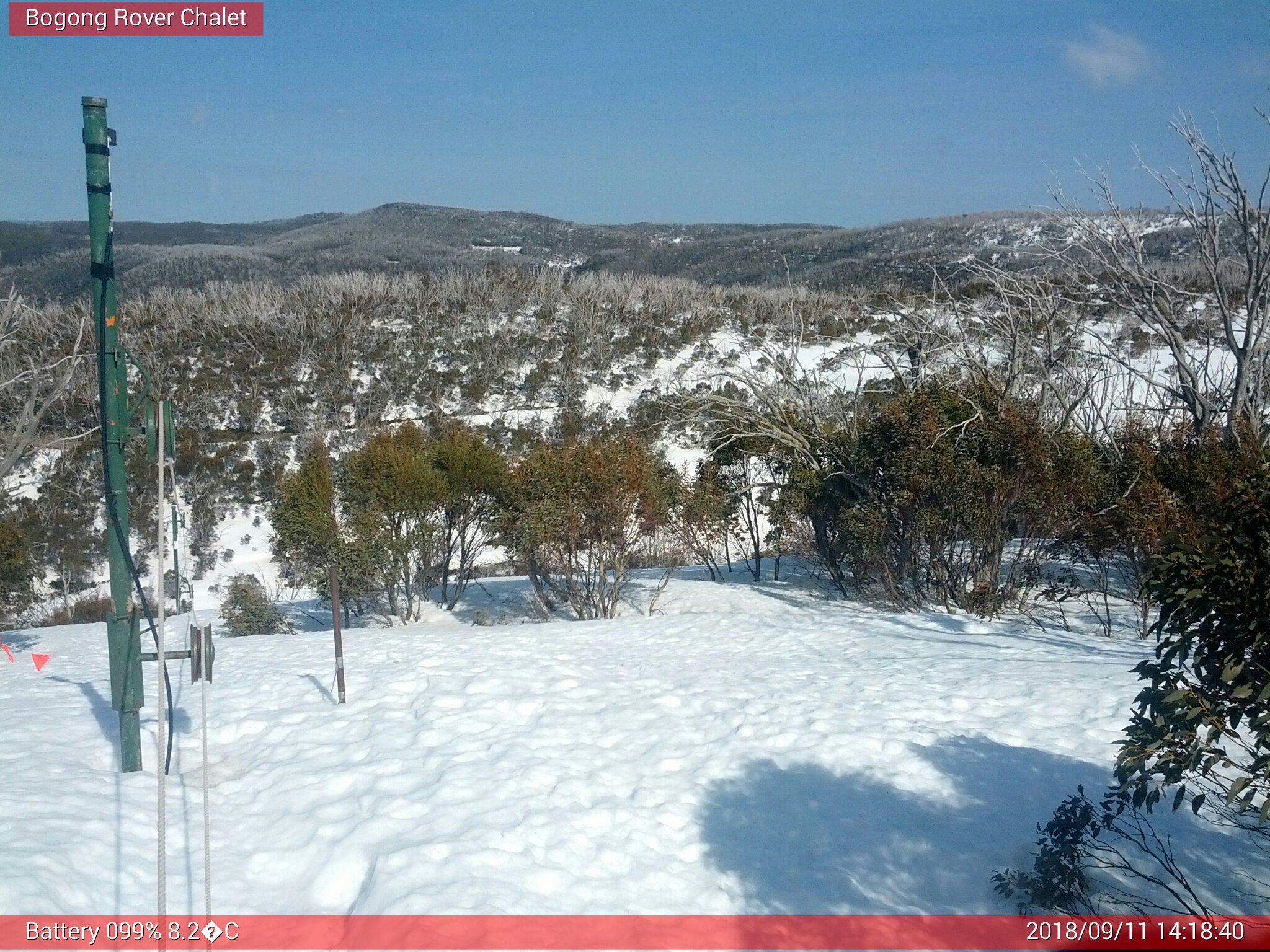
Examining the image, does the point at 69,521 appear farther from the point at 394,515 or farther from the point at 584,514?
the point at 584,514

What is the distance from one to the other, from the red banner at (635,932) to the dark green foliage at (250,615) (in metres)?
7.99

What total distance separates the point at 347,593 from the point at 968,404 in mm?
8194

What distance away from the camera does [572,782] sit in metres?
5.31

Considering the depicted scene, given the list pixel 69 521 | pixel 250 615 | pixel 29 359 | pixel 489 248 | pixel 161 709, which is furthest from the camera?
pixel 489 248

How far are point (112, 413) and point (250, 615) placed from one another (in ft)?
23.5

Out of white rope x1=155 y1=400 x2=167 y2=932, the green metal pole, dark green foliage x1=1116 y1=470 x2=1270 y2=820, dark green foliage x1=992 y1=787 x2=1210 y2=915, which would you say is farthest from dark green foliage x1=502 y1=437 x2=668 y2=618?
dark green foliage x1=1116 y1=470 x2=1270 y2=820

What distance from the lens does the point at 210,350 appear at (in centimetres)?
2605

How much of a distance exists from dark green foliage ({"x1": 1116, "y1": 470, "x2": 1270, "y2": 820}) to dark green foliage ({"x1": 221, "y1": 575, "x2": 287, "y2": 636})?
411 inches

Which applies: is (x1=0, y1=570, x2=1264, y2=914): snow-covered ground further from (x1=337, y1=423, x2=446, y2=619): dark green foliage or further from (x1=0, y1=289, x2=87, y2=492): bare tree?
(x1=0, y1=289, x2=87, y2=492): bare tree

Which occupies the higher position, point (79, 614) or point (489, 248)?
point (489, 248)

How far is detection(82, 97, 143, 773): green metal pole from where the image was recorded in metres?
4.80

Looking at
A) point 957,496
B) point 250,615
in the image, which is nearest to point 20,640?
point 250,615

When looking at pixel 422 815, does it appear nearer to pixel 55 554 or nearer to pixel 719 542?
pixel 719 542

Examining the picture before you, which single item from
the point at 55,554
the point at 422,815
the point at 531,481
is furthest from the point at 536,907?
the point at 55,554
